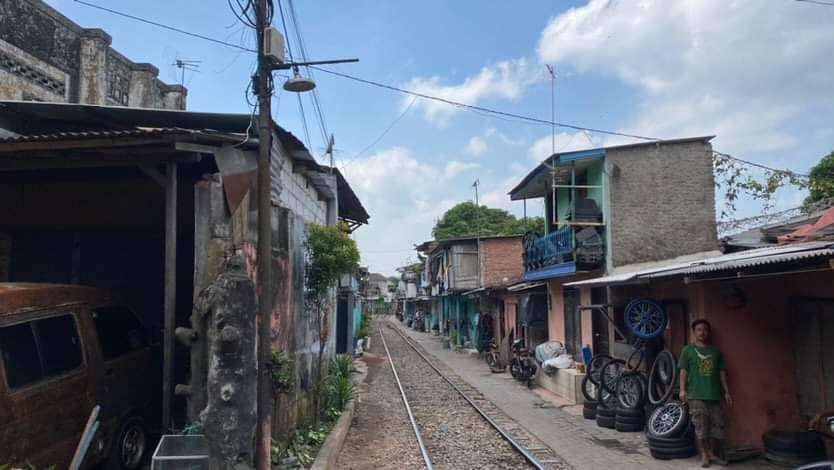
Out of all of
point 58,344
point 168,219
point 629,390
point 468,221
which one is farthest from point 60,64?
point 468,221

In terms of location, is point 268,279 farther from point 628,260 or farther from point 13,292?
point 628,260

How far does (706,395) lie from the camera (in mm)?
7867

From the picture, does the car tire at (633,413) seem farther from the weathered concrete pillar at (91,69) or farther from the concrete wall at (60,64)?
the weathered concrete pillar at (91,69)

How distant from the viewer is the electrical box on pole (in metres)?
6.56

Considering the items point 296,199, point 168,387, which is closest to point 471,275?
point 296,199

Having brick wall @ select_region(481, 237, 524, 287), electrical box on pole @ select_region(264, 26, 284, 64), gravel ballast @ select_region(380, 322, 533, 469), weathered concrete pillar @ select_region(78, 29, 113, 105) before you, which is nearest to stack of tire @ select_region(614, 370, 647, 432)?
gravel ballast @ select_region(380, 322, 533, 469)

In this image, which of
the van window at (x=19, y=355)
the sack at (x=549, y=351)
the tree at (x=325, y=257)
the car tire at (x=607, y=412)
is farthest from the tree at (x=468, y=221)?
the van window at (x=19, y=355)

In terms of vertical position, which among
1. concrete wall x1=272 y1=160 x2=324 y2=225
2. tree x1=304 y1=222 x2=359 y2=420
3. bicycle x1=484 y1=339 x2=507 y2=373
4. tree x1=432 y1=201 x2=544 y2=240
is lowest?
bicycle x1=484 y1=339 x2=507 y2=373

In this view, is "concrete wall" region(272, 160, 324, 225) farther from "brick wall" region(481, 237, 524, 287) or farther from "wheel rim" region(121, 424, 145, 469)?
"brick wall" region(481, 237, 524, 287)

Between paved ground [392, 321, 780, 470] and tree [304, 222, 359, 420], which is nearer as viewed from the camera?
paved ground [392, 321, 780, 470]

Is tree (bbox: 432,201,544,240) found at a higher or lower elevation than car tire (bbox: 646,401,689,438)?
higher

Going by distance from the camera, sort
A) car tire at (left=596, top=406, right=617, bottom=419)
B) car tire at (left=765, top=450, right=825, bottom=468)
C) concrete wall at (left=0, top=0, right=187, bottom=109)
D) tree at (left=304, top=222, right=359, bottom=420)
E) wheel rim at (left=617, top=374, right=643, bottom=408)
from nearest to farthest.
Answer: car tire at (left=765, top=450, right=825, bottom=468), tree at (left=304, top=222, right=359, bottom=420), wheel rim at (left=617, top=374, right=643, bottom=408), car tire at (left=596, top=406, right=617, bottom=419), concrete wall at (left=0, top=0, right=187, bottom=109)

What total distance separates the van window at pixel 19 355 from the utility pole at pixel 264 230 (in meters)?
2.01

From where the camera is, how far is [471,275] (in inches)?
1305
